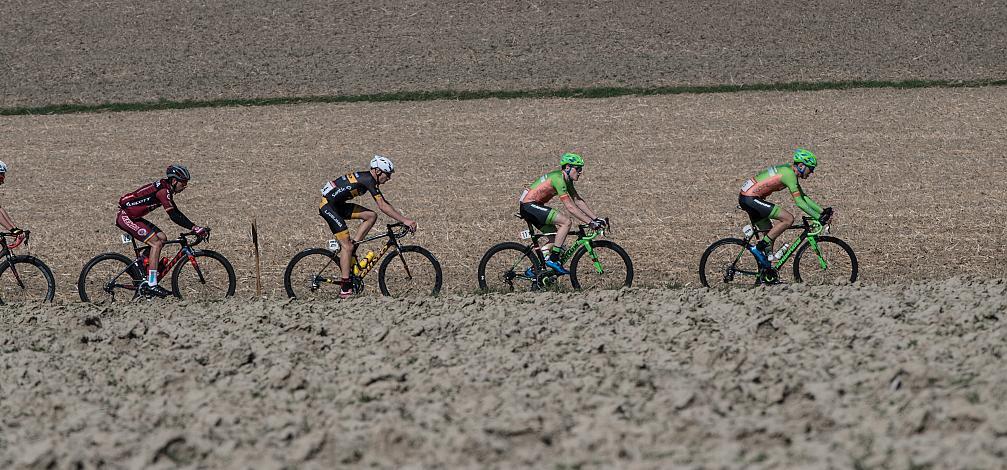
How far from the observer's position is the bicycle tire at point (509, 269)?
1297 centimetres

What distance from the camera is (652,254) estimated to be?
1516cm

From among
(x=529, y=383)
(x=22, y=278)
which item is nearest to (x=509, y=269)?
(x=529, y=383)

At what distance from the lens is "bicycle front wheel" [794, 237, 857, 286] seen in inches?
513

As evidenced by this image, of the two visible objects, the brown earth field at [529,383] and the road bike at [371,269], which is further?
the road bike at [371,269]

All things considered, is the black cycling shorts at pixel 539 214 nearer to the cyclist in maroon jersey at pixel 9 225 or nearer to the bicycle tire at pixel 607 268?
the bicycle tire at pixel 607 268

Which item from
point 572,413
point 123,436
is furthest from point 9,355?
point 572,413

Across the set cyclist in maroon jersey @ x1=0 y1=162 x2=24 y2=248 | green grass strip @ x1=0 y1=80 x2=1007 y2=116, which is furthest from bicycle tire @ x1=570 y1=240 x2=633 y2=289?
green grass strip @ x1=0 y1=80 x2=1007 y2=116

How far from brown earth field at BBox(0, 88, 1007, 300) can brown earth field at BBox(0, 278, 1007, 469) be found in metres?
2.88

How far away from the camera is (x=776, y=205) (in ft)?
42.0

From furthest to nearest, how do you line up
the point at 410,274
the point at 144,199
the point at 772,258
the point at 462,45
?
the point at 462,45, the point at 410,274, the point at 772,258, the point at 144,199

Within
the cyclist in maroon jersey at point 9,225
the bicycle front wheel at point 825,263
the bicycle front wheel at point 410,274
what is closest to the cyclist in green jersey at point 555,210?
the bicycle front wheel at point 410,274

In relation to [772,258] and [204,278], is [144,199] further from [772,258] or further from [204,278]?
[772,258]

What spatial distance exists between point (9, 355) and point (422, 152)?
14.0 meters

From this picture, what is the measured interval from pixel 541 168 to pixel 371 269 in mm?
9183
